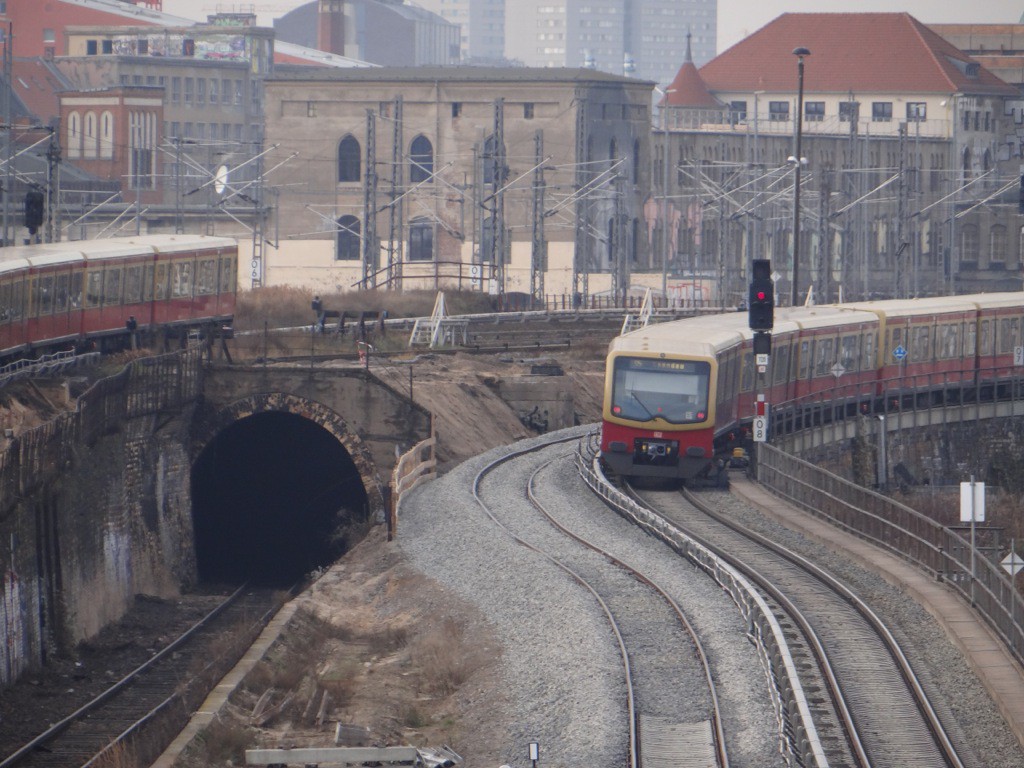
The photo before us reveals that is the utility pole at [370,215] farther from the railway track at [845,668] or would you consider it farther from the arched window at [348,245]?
the railway track at [845,668]

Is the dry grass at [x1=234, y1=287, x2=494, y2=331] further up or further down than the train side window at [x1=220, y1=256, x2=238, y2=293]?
further down

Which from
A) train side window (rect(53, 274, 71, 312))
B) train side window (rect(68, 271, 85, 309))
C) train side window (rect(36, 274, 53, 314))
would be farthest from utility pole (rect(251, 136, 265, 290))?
train side window (rect(36, 274, 53, 314))

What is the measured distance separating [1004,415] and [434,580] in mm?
27349

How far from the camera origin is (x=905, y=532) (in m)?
27.9

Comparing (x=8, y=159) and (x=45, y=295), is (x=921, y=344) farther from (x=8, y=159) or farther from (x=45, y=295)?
(x=8, y=159)

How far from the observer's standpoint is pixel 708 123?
395ft

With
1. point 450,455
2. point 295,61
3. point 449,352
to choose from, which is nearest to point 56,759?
point 450,455

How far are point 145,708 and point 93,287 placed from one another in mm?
18019

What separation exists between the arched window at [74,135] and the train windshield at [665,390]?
74113mm

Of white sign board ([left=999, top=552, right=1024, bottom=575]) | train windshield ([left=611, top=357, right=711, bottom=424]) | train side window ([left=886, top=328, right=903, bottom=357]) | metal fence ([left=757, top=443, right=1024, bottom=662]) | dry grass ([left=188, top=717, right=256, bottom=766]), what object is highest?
train side window ([left=886, top=328, right=903, bottom=357])

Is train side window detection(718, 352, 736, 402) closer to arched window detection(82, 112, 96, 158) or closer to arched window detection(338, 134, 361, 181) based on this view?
arched window detection(338, 134, 361, 181)

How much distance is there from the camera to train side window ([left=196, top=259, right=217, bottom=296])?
169 ft

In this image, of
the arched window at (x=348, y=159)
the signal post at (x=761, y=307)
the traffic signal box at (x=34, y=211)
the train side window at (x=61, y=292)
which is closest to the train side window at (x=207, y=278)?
the traffic signal box at (x=34, y=211)

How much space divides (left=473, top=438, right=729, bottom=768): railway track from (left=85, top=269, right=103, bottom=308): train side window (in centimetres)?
1607
